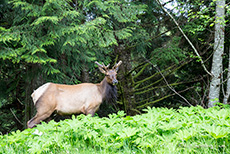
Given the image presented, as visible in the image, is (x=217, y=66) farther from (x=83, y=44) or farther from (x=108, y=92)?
(x=83, y=44)

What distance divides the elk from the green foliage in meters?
1.85

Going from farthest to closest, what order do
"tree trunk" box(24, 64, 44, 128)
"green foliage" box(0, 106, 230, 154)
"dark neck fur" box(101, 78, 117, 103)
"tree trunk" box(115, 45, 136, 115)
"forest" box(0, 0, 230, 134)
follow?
1. "tree trunk" box(115, 45, 136, 115)
2. "tree trunk" box(24, 64, 44, 128)
3. "forest" box(0, 0, 230, 134)
4. "dark neck fur" box(101, 78, 117, 103)
5. "green foliage" box(0, 106, 230, 154)

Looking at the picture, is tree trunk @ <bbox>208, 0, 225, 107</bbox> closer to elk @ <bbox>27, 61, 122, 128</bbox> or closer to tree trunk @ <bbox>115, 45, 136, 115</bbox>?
elk @ <bbox>27, 61, 122, 128</bbox>

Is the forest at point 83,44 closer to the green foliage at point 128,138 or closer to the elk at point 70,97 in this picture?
the elk at point 70,97

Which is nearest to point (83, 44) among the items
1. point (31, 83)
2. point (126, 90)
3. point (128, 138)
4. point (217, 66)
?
point (31, 83)

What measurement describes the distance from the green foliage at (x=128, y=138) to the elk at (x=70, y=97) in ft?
6.08

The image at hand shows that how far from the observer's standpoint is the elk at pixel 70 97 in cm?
505

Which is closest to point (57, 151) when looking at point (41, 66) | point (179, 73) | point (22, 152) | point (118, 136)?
point (22, 152)

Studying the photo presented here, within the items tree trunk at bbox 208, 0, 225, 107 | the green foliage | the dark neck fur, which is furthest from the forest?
the green foliage

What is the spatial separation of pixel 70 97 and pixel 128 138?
8.96 ft

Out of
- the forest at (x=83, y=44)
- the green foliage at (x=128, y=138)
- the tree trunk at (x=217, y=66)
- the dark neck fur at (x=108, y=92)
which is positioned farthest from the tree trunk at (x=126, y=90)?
the green foliage at (x=128, y=138)

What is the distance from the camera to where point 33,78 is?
256 inches

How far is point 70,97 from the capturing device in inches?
207

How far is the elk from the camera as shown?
5055 millimetres
